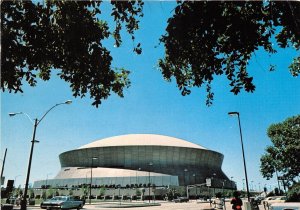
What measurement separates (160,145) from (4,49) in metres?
112

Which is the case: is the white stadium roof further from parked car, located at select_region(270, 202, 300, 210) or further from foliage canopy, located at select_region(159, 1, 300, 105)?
foliage canopy, located at select_region(159, 1, 300, 105)

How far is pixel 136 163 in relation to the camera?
393ft

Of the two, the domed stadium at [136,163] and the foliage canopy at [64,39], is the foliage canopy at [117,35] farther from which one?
the domed stadium at [136,163]

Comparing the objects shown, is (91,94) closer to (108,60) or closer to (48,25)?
(108,60)

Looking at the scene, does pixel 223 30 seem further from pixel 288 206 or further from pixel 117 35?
pixel 288 206

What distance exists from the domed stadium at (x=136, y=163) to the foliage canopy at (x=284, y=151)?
4994 centimetres

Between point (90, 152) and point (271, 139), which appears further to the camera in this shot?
point (90, 152)

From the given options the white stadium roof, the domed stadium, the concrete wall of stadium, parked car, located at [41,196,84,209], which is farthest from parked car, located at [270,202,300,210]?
the white stadium roof

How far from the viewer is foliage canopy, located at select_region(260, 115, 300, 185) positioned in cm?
5783

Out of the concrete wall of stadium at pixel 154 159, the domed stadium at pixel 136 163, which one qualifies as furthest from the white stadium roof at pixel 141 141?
the concrete wall of stadium at pixel 154 159

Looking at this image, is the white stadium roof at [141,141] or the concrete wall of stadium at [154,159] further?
the white stadium roof at [141,141]

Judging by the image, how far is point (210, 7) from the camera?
7.69 metres

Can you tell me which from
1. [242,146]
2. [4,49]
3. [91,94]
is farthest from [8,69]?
[242,146]

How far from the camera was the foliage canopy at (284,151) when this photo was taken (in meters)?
57.8
